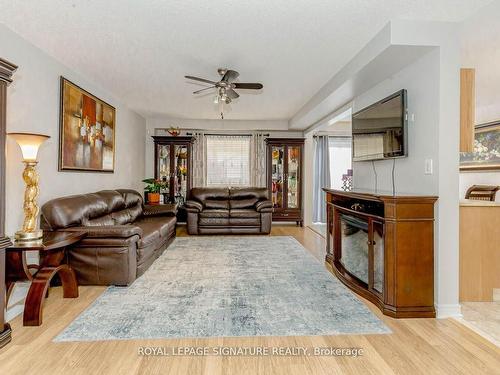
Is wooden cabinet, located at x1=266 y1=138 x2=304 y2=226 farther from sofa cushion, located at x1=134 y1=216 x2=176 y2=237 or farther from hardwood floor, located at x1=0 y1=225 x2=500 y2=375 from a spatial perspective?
hardwood floor, located at x1=0 y1=225 x2=500 y2=375

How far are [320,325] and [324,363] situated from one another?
455 millimetres

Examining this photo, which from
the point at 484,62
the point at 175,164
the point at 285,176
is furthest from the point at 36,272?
the point at 285,176

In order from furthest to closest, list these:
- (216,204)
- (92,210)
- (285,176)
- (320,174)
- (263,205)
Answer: (320,174) → (285,176) → (216,204) → (263,205) → (92,210)

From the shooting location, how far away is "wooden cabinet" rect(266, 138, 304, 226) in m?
6.95

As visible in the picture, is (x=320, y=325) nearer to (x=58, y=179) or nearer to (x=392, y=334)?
(x=392, y=334)

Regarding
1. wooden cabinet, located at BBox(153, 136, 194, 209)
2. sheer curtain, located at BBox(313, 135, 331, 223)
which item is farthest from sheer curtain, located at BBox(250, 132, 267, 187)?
wooden cabinet, located at BBox(153, 136, 194, 209)

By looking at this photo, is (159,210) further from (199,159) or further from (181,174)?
(199,159)

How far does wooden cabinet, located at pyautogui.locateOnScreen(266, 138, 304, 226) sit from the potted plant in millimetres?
2505

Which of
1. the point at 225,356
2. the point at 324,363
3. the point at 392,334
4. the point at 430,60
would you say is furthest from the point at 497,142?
the point at 225,356

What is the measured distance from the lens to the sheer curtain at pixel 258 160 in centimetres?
722

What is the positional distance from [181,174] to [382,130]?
490 cm

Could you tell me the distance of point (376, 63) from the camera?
9.45ft

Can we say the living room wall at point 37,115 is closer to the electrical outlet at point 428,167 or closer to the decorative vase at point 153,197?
the decorative vase at point 153,197

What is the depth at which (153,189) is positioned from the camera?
6207 millimetres
